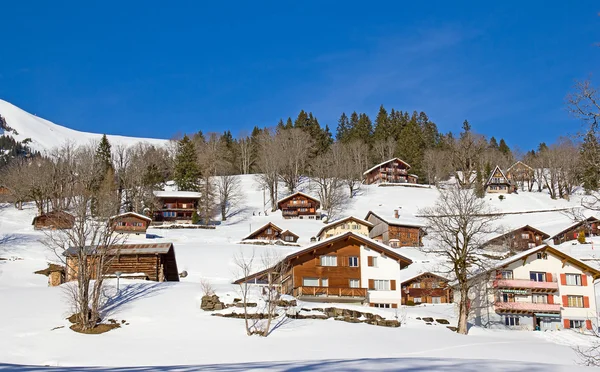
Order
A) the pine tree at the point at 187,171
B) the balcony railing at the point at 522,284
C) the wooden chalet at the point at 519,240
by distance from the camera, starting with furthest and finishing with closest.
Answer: the pine tree at the point at 187,171
the wooden chalet at the point at 519,240
the balcony railing at the point at 522,284

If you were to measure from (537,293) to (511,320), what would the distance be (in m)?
3.32

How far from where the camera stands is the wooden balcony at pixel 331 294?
43106 millimetres

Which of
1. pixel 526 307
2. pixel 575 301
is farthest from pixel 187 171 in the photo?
pixel 575 301

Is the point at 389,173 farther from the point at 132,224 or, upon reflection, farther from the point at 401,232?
the point at 132,224

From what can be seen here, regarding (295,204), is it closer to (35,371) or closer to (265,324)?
(265,324)

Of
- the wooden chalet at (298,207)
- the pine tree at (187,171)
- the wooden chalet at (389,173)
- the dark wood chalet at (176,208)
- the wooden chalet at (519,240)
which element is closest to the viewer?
the wooden chalet at (519,240)

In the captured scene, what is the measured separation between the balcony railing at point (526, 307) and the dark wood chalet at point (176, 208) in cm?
5751

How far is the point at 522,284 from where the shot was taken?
45312 mm

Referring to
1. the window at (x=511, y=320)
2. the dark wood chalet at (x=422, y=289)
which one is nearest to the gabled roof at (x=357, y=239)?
the dark wood chalet at (x=422, y=289)

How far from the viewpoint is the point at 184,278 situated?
167 ft

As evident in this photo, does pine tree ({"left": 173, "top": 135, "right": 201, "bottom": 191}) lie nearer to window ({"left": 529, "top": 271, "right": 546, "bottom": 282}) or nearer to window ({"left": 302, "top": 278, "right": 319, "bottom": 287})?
window ({"left": 302, "top": 278, "right": 319, "bottom": 287})

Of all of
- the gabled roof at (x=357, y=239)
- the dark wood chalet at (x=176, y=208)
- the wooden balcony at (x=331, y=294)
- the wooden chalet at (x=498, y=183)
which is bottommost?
the wooden balcony at (x=331, y=294)

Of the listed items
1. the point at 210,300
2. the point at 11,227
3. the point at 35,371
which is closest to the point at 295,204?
the point at 11,227

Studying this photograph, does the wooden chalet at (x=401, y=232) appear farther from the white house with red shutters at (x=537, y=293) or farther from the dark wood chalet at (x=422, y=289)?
the white house with red shutters at (x=537, y=293)
